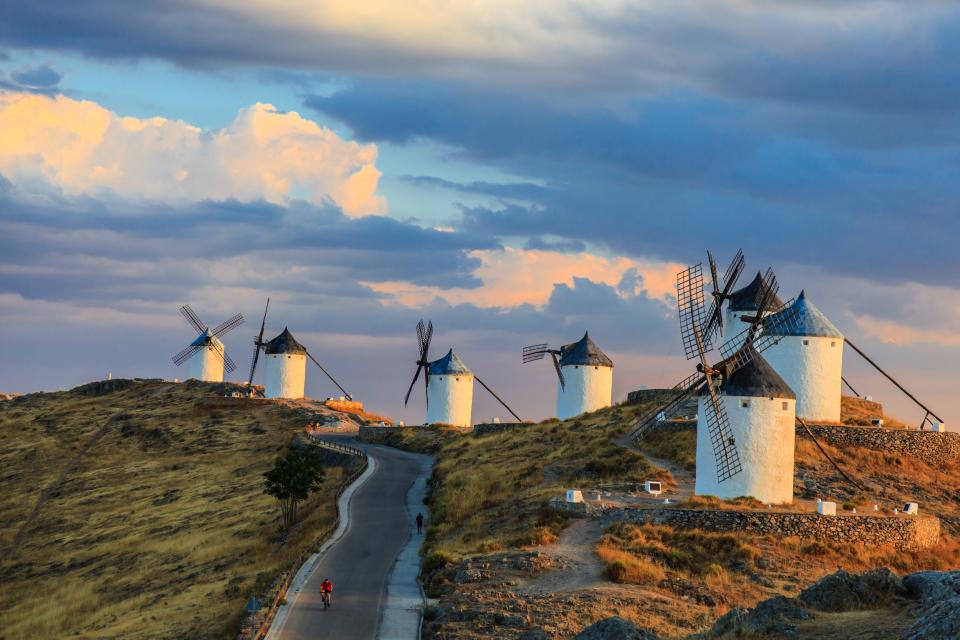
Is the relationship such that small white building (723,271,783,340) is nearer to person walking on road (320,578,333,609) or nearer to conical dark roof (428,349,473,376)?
conical dark roof (428,349,473,376)

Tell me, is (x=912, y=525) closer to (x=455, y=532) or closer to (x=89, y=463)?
(x=455, y=532)

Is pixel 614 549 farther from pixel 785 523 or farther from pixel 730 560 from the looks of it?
pixel 785 523

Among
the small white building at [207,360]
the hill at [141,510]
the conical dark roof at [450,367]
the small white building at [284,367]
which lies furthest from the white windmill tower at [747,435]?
the small white building at [207,360]

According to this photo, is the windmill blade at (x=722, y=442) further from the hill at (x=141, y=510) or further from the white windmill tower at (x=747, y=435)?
the hill at (x=141, y=510)

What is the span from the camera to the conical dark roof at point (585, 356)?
251 feet

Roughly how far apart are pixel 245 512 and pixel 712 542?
29934 millimetres

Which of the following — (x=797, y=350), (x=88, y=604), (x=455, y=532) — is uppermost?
(x=797, y=350)

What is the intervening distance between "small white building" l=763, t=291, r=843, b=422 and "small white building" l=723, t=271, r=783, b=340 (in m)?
3.52

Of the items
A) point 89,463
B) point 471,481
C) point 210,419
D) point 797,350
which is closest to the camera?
point 471,481

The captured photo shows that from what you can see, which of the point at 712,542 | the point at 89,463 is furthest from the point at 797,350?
the point at 89,463

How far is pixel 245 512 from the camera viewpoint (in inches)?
2452

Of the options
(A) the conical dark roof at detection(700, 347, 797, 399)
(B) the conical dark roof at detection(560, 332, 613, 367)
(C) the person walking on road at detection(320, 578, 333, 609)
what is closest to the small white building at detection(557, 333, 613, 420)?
(B) the conical dark roof at detection(560, 332, 613, 367)

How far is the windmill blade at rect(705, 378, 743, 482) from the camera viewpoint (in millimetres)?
44969

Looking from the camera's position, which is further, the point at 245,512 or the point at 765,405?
the point at 245,512
